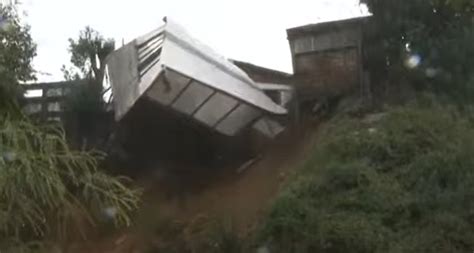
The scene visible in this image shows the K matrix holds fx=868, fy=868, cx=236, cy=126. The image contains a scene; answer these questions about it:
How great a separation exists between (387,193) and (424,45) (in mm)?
3098

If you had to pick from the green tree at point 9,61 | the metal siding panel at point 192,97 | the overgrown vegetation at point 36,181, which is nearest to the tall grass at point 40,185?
the overgrown vegetation at point 36,181

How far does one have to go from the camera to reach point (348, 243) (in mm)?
7961

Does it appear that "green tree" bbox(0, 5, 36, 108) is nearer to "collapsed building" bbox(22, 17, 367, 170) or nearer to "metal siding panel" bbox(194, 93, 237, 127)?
"collapsed building" bbox(22, 17, 367, 170)

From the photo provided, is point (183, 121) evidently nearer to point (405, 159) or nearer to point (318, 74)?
point (318, 74)

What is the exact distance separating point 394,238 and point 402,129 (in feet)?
6.89

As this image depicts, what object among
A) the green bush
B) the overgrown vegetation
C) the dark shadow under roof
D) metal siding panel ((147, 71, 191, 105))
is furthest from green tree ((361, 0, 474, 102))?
the overgrown vegetation

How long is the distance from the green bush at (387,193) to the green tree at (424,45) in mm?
893

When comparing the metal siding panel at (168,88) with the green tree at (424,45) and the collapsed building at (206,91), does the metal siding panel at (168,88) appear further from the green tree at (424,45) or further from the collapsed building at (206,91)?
the green tree at (424,45)

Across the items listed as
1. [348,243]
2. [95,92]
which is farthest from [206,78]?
[348,243]

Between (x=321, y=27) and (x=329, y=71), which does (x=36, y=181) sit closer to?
(x=329, y=71)

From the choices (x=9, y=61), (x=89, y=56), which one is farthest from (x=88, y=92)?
(x=9, y=61)

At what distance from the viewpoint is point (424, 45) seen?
11086 mm

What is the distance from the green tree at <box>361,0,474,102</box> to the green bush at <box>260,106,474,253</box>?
89 centimetres

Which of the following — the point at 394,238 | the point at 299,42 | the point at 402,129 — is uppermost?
the point at 299,42
